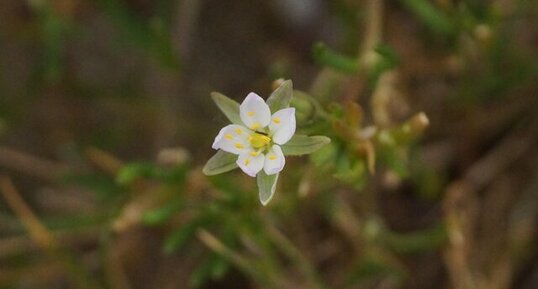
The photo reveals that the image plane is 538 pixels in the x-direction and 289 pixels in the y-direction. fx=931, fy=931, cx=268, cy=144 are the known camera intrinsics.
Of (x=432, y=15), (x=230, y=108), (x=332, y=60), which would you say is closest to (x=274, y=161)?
(x=230, y=108)

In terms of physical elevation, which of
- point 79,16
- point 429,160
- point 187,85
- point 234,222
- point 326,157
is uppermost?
point 79,16

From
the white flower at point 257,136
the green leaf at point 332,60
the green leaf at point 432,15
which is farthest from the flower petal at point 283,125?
the green leaf at point 432,15

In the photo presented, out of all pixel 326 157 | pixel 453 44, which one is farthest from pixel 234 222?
pixel 453 44

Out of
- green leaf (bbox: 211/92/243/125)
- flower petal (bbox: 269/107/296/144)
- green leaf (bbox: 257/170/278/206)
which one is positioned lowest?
green leaf (bbox: 257/170/278/206)

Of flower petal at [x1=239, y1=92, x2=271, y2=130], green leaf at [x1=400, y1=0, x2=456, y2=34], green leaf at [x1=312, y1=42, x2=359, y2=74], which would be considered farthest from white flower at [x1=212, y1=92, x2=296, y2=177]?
green leaf at [x1=400, y1=0, x2=456, y2=34]

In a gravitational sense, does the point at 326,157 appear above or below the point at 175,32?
below

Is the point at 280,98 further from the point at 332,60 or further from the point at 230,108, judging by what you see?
the point at 332,60

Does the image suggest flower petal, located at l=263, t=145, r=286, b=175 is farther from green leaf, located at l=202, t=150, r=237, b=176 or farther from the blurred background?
the blurred background

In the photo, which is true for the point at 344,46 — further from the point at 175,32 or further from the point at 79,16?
the point at 79,16

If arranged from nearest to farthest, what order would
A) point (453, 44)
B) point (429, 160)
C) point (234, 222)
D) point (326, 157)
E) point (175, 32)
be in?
point (326, 157) → point (234, 222) → point (453, 44) → point (429, 160) → point (175, 32)
